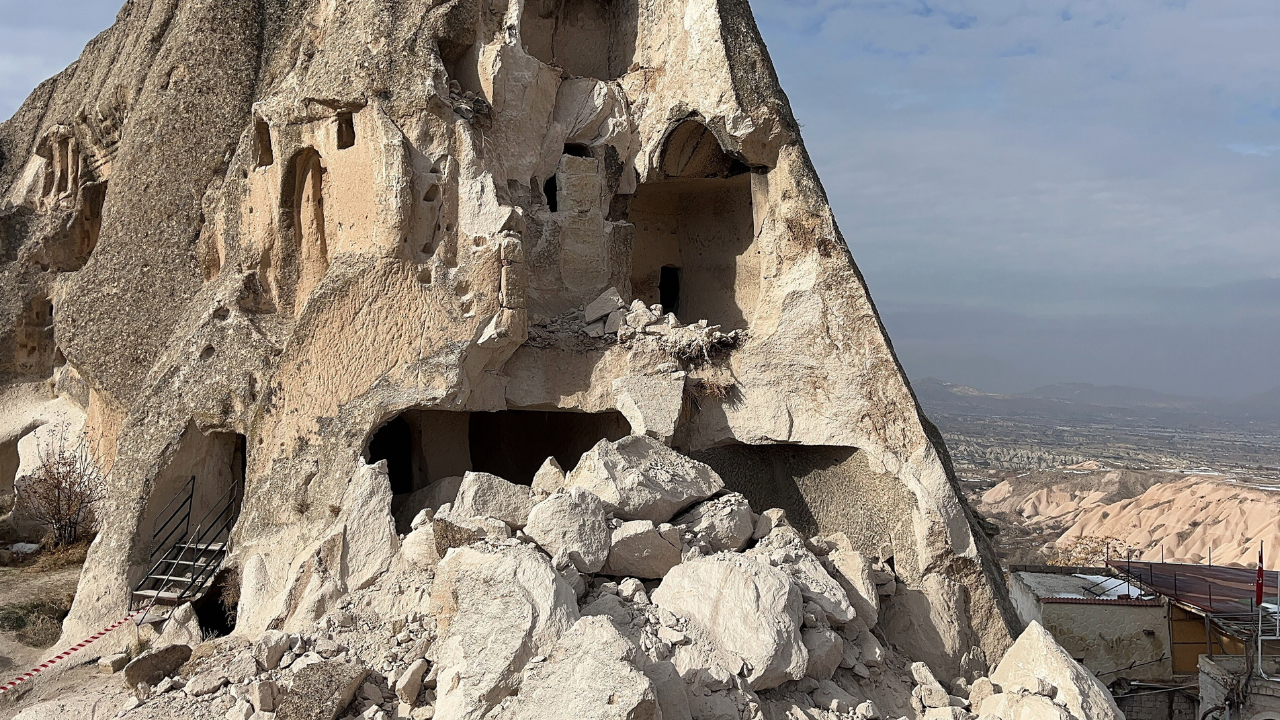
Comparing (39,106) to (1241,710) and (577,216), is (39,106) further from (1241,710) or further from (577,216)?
(1241,710)

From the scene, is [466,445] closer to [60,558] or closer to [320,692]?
[320,692]

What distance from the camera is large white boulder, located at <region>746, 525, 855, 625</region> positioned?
670 centimetres

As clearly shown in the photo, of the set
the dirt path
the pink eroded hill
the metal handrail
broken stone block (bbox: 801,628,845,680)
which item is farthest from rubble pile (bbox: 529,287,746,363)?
the pink eroded hill

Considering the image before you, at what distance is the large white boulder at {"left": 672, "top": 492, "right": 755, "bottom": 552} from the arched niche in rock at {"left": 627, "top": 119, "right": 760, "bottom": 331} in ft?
10.3

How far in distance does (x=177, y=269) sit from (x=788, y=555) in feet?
27.1

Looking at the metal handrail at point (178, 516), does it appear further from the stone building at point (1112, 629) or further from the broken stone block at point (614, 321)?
the stone building at point (1112, 629)

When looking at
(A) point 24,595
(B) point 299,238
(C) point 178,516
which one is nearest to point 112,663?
(C) point 178,516

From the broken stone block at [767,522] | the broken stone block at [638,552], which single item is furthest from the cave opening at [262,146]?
the broken stone block at [767,522]

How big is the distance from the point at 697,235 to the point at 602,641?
6.97 m

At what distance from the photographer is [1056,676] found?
6199mm

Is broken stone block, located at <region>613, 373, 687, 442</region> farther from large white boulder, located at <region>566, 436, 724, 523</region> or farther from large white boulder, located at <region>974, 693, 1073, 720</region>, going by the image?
large white boulder, located at <region>974, 693, 1073, 720</region>

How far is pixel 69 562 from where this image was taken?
11555 millimetres

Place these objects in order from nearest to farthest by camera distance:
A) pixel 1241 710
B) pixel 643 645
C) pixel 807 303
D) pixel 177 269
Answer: pixel 643 645
pixel 807 303
pixel 1241 710
pixel 177 269

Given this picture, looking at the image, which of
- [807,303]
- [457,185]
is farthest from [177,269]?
[807,303]
